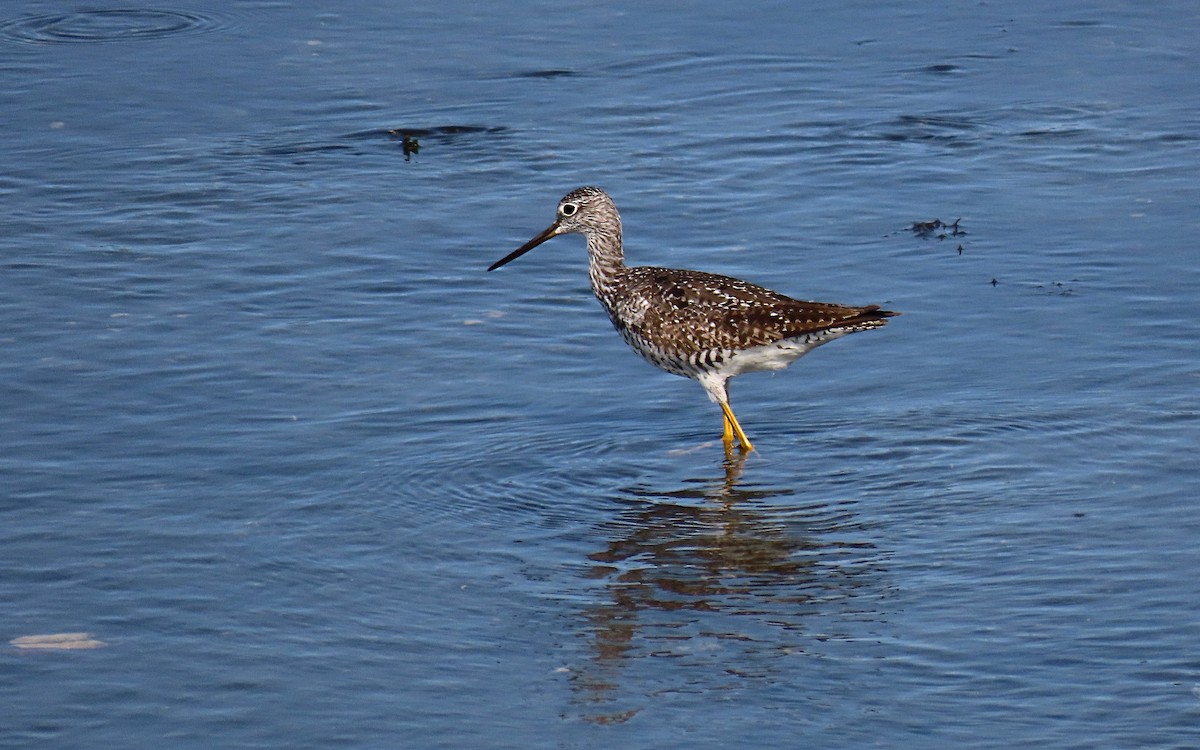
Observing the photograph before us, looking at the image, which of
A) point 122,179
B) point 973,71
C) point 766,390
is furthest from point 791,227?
point 122,179

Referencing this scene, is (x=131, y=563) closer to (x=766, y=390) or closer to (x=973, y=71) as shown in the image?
(x=766, y=390)

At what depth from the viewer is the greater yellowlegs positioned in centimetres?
981

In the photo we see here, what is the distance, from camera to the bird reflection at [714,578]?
7180mm

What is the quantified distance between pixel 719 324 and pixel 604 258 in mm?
1322

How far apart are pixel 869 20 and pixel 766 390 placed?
812cm

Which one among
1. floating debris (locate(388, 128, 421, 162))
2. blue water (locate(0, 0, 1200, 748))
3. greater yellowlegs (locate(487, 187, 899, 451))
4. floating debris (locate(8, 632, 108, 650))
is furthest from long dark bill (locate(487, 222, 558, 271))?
floating debris (locate(8, 632, 108, 650))

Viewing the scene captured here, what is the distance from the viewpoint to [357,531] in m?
8.44

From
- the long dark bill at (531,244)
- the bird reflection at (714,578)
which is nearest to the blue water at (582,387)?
the bird reflection at (714,578)

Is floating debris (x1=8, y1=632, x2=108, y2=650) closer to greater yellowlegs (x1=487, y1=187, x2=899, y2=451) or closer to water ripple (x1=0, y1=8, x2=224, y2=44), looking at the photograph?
greater yellowlegs (x1=487, y1=187, x2=899, y2=451)

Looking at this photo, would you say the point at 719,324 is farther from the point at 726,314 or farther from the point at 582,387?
the point at 582,387

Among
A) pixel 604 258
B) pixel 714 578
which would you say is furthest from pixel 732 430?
pixel 714 578

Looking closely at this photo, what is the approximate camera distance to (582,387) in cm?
1053

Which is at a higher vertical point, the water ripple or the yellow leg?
the water ripple

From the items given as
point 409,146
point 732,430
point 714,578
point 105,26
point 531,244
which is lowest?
point 714,578
